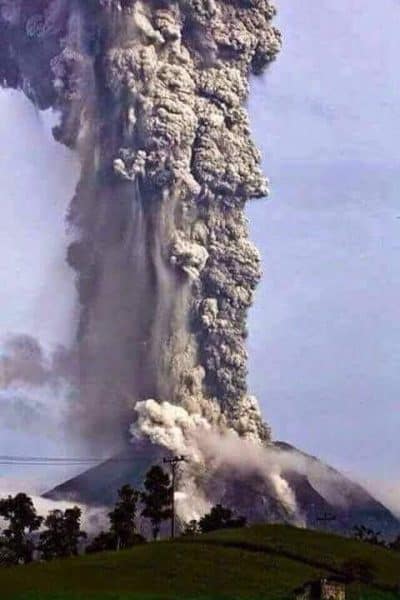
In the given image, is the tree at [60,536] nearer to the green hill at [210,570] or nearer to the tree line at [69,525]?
the tree line at [69,525]

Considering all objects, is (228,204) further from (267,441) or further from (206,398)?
(267,441)

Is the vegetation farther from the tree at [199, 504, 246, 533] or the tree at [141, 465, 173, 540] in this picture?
the tree at [199, 504, 246, 533]

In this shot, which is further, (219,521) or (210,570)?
(219,521)

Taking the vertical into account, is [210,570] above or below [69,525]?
below

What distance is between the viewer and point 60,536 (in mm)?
129375

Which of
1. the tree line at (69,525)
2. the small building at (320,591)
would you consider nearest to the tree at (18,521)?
the tree line at (69,525)

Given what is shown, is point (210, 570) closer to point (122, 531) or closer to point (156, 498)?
point (122, 531)

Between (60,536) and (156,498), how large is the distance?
852cm

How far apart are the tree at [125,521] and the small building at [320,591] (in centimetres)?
4944

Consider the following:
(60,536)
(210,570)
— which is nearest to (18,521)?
(60,536)

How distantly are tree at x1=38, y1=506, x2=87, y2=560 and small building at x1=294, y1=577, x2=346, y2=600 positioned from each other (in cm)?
5427

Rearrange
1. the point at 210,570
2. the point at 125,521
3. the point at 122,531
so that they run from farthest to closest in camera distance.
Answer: the point at 125,521 → the point at 122,531 → the point at 210,570

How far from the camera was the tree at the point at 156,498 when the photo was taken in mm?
131250

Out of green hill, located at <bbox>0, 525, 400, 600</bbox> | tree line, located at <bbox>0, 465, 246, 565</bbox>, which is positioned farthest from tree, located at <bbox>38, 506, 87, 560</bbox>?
green hill, located at <bbox>0, 525, 400, 600</bbox>
